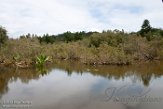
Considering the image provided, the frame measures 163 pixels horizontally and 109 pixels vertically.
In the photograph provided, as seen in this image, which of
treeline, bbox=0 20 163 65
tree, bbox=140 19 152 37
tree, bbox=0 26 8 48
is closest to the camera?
tree, bbox=0 26 8 48

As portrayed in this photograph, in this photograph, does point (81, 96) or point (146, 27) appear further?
point (146, 27)

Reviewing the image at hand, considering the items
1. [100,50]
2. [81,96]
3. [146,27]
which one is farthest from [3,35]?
[146,27]

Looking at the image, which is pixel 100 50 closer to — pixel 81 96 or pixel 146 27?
pixel 81 96

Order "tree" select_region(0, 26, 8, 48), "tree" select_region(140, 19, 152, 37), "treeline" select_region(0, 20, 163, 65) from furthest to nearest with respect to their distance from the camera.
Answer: "tree" select_region(140, 19, 152, 37), "treeline" select_region(0, 20, 163, 65), "tree" select_region(0, 26, 8, 48)

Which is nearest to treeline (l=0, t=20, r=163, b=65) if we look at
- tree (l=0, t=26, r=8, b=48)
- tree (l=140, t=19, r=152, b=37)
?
tree (l=0, t=26, r=8, b=48)

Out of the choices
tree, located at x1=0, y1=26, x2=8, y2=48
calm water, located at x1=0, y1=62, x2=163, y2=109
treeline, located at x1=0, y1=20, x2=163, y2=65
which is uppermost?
tree, located at x1=0, y1=26, x2=8, y2=48

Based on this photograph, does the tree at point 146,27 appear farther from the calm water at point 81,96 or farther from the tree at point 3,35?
the calm water at point 81,96

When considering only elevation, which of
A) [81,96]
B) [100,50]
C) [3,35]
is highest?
[3,35]

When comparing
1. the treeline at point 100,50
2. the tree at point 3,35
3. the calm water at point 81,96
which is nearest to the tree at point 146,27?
the treeline at point 100,50

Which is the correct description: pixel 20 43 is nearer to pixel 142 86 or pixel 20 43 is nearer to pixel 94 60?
pixel 94 60

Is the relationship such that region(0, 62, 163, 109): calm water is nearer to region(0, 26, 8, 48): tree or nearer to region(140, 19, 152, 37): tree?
region(0, 26, 8, 48): tree

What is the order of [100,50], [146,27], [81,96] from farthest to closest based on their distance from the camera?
[146,27] → [100,50] → [81,96]

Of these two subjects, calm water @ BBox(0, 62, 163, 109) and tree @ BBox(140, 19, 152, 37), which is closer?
calm water @ BBox(0, 62, 163, 109)

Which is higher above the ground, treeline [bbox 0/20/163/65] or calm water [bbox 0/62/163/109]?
treeline [bbox 0/20/163/65]
